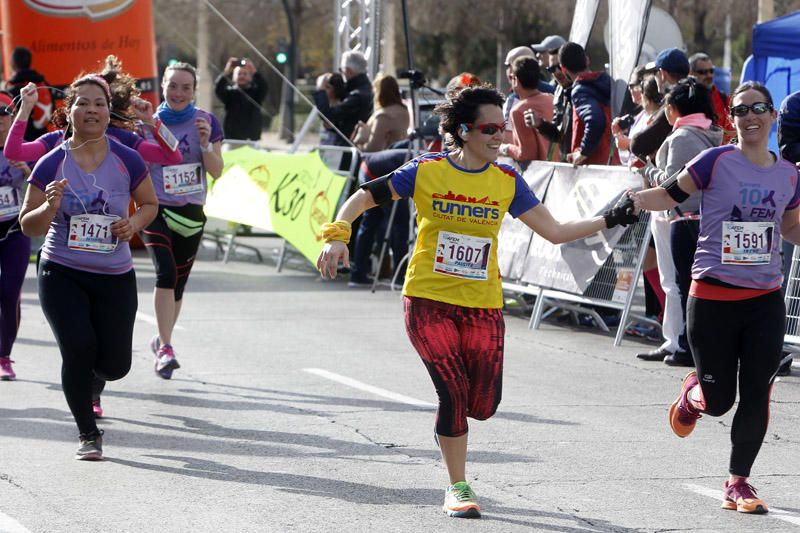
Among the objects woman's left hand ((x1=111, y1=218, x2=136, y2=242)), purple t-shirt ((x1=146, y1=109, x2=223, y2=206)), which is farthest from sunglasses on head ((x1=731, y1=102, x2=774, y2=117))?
purple t-shirt ((x1=146, y1=109, x2=223, y2=206))

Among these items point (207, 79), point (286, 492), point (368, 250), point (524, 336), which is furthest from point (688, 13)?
point (286, 492)

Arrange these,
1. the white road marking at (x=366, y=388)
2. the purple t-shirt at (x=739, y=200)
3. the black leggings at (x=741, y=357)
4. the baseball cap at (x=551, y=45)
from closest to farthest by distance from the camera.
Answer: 1. the black leggings at (x=741, y=357)
2. the purple t-shirt at (x=739, y=200)
3. the white road marking at (x=366, y=388)
4. the baseball cap at (x=551, y=45)

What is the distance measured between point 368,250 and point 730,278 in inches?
341

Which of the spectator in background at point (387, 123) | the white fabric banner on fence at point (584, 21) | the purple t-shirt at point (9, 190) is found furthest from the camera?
the spectator in background at point (387, 123)

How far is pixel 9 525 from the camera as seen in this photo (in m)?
5.43

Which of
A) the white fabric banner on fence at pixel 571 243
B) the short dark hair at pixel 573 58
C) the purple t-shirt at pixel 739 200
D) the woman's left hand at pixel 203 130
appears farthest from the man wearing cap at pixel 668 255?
the purple t-shirt at pixel 739 200

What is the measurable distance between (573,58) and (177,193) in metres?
4.15

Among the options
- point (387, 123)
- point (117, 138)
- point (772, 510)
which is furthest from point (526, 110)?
point (772, 510)

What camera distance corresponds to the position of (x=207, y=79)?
52.9 meters

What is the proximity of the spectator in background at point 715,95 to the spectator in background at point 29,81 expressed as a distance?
760cm

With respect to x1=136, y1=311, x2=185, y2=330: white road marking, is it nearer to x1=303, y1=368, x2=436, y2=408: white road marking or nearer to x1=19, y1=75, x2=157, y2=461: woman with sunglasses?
x1=303, y1=368, x2=436, y2=408: white road marking

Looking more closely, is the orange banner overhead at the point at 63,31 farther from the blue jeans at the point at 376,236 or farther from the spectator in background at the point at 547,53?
the spectator in background at the point at 547,53

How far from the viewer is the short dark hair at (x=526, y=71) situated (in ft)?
39.5

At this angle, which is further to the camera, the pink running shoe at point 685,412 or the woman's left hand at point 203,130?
the woman's left hand at point 203,130
